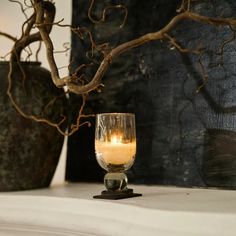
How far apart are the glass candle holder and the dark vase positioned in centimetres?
20

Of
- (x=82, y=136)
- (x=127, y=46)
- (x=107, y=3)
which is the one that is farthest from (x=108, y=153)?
(x=107, y=3)

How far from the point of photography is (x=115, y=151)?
0.98 meters

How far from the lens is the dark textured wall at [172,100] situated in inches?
43.4

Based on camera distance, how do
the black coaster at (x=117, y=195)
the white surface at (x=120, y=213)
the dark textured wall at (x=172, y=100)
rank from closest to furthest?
the white surface at (x=120, y=213), the black coaster at (x=117, y=195), the dark textured wall at (x=172, y=100)

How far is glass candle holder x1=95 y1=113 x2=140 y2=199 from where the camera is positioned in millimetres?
988

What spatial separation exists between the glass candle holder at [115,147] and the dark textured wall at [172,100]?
0.19 meters

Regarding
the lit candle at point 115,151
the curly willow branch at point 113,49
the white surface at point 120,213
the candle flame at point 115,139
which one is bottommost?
the white surface at point 120,213

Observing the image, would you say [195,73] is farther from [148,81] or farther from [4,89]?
[4,89]

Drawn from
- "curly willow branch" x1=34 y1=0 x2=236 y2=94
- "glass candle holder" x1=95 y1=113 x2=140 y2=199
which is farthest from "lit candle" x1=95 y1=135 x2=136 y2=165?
"curly willow branch" x1=34 y1=0 x2=236 y2=94

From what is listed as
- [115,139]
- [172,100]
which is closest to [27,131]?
[115,139]

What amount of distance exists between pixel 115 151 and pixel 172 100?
0.26 m

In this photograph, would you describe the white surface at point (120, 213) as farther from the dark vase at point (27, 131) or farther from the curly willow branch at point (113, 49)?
the curly willow branch at point (113, 49)

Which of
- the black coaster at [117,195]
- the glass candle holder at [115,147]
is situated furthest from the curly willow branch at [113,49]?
the black coaster at [117,195]

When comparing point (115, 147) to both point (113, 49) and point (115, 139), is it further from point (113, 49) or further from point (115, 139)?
point (113, 49)
